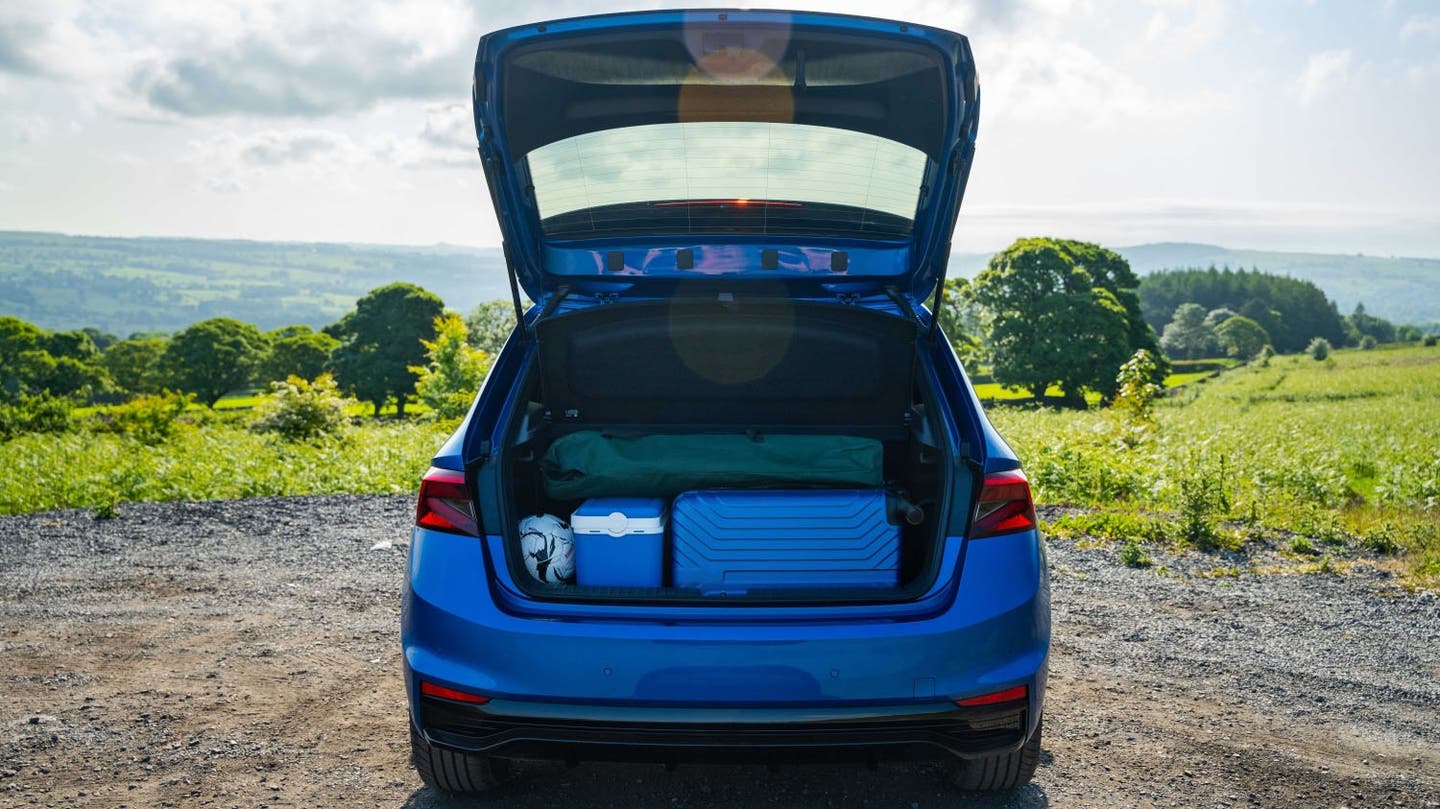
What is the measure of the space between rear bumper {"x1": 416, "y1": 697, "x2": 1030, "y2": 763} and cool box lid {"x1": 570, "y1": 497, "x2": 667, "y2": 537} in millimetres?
640

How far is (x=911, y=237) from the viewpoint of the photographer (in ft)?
12.3

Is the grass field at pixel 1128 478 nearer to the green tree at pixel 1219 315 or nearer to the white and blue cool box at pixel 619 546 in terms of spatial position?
the white and blue cool box at pixel 619 546

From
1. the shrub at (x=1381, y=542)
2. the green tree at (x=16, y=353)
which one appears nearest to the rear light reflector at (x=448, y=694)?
the shrub at (x=1381, y=542)

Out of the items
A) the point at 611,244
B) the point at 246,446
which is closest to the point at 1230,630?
the point at 611,244

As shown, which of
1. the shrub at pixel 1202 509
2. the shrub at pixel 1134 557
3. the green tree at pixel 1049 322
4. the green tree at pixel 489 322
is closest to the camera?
the shrub at pixel 1134 557

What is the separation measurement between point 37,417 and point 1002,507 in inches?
990

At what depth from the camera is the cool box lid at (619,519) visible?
3055 millimetres

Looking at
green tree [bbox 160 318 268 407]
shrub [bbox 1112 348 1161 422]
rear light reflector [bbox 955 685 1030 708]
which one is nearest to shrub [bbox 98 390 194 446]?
shrub [bbox 1112 348 1161 422]

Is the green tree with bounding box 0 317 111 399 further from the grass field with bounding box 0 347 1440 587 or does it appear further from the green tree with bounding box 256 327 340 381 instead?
the grass field with bounding box 0 347 1440 587

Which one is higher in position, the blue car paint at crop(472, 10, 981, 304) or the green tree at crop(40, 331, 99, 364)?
the blue car paint at crop(472, 10, 981, 304)

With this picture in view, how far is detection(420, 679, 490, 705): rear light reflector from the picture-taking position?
2609 mm

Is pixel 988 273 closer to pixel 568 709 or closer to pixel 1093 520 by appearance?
pixel 1093 520

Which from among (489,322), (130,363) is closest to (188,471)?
(489,322)

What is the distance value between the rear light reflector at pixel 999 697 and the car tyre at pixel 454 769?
1.44 meters
